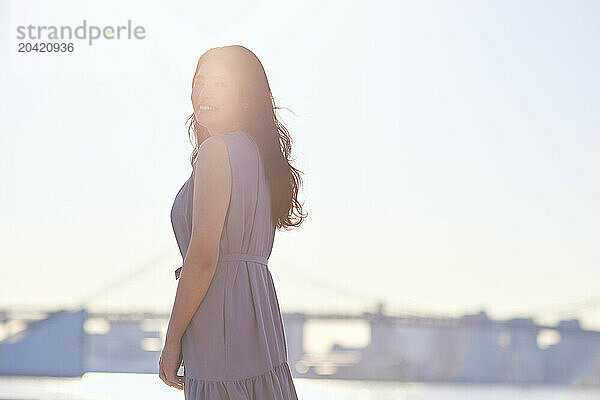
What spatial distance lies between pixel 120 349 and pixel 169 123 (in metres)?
3.02

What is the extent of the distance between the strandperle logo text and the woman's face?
13.8 feet

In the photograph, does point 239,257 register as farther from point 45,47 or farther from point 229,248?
point 45,47

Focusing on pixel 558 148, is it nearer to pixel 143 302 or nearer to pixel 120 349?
pixel 143 302

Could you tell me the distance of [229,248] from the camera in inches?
42.4

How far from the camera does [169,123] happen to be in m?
6.56

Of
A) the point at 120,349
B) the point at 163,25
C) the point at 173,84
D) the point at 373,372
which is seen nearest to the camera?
the point at 163,25

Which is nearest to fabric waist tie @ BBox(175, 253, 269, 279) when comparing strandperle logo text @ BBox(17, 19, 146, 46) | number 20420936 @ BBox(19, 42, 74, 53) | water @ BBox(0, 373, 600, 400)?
water @ BBox(0, 373, 600, 400)

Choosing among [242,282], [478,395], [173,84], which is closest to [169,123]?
[173,84]

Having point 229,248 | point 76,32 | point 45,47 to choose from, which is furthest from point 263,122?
point 45,47

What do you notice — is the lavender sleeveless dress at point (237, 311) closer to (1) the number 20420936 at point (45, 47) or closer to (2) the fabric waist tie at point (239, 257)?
(2) the fabric waist tie at point (239, 257)

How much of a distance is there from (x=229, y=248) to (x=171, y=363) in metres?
0.16

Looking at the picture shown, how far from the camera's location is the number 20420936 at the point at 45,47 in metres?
5.72

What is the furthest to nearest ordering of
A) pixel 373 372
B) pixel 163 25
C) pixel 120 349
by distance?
pixel 120 349
pixel 373 372
pixel 163 25

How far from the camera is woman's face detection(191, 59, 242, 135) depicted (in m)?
1.11
